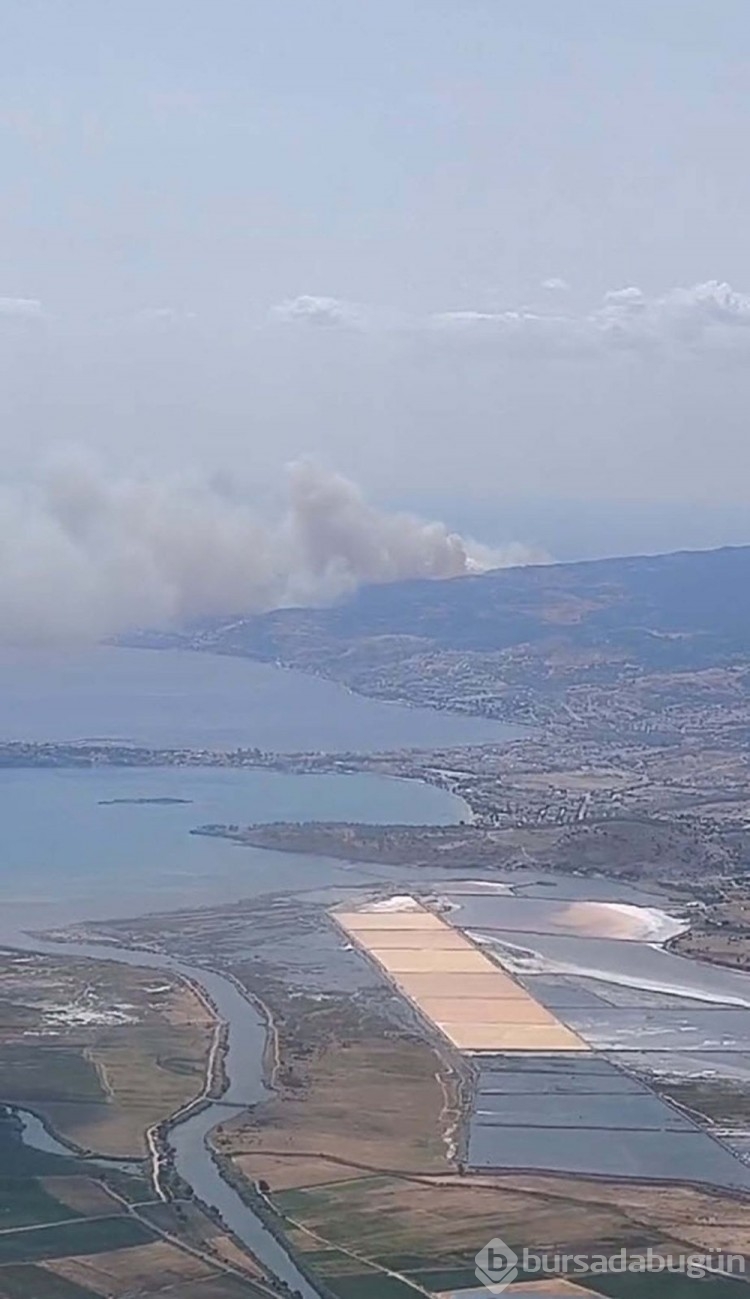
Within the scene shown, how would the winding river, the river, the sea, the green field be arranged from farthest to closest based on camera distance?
the sea → the river → the winding river → the green field

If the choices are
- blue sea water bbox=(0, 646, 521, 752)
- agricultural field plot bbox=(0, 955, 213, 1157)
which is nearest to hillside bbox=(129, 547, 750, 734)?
blue sea water bbox=(0, 646, 521, 752)

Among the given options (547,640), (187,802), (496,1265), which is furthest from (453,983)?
(547,640)

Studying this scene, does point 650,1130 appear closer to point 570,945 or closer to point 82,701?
point 570,945

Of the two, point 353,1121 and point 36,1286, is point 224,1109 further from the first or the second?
point 36,1286

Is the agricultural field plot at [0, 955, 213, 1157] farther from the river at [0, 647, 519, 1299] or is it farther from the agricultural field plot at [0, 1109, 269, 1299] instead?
the agricultural field plot at [0, 1109, 269, 1299]

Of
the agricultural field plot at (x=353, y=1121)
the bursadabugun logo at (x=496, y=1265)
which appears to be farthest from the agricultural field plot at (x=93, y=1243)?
the bursadabugun logo at (x=496, y=1265)

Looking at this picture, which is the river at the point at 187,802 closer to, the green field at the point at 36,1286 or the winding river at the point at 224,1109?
the winding river at the point at 224,1109

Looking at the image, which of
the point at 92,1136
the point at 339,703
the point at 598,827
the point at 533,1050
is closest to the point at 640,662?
the point at 339,703
